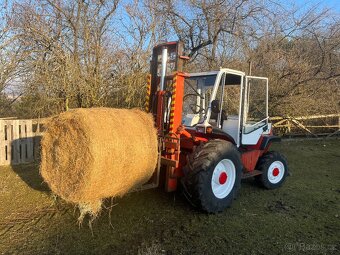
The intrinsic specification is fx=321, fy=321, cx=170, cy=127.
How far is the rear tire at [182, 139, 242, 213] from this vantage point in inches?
175

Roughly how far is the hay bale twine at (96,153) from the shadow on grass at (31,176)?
173 centimetres

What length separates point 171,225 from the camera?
4367mm

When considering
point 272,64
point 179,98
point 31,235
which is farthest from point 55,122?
point 272,64

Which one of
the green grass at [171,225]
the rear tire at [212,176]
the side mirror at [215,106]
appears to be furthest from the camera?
the side mirror at [215,106]

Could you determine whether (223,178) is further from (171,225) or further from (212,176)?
(171,225)

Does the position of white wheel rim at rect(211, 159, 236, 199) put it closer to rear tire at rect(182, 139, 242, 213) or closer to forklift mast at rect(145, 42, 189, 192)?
rear tire at rect(182, 139, 242, 213)

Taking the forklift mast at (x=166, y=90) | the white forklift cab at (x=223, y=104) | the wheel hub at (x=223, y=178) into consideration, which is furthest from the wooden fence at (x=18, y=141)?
the wheel hub at (x=223, y=178)

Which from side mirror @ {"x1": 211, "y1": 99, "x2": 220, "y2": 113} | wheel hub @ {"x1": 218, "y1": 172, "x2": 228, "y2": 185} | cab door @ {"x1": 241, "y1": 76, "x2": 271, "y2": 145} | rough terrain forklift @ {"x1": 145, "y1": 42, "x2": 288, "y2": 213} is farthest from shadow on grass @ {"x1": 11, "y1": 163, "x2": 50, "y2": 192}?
cab door @ {"x1": 241, "y1": 76, "x2": 271, "y2": 145}

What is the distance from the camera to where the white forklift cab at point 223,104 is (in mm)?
5414

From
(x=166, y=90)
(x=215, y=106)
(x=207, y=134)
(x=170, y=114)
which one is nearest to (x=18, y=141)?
(x=166, y=90)

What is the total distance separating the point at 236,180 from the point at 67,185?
2.59 meters

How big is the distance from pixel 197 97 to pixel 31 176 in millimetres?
3799

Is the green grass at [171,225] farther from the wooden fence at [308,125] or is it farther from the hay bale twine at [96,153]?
the wooden fence at [308,125]

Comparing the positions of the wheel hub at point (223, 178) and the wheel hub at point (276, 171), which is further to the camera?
the wheel hub at point (276, 171)
